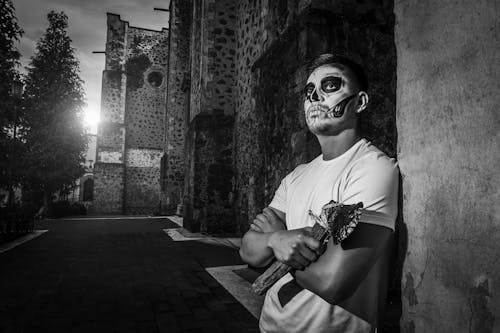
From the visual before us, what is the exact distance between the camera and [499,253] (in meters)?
0.75

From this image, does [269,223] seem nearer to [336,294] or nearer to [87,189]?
[336,294]

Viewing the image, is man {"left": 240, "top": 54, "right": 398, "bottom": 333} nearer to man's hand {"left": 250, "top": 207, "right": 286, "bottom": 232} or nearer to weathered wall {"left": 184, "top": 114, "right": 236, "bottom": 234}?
man's hand {"left": 250, "top": 207, "right": 286, "bottom": 232}

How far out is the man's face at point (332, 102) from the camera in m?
1.04

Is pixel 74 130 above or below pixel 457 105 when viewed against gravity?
above

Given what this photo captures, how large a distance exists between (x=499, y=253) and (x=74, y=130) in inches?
706

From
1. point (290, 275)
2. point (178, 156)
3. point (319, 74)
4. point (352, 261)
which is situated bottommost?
point (290, 275)

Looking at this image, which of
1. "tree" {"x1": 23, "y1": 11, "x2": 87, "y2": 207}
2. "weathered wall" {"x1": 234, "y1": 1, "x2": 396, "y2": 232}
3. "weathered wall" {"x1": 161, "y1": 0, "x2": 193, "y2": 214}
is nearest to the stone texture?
"tree" {"x1": 23, "y1": 11, "x2": 87, "y2": 207}

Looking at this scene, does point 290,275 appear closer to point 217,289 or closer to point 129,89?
point 217,289

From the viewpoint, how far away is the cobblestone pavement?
8.36 feet

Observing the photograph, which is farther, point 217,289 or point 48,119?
point 48,119

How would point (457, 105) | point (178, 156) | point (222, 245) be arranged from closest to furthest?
point (457, 105) < point (222, 245) < point (178, 156)

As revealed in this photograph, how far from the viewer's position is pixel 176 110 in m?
14.6

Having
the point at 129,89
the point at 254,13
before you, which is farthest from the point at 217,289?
the point at 129,89

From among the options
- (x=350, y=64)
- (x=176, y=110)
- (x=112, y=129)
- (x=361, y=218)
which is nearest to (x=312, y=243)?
(x=361, y=218)
